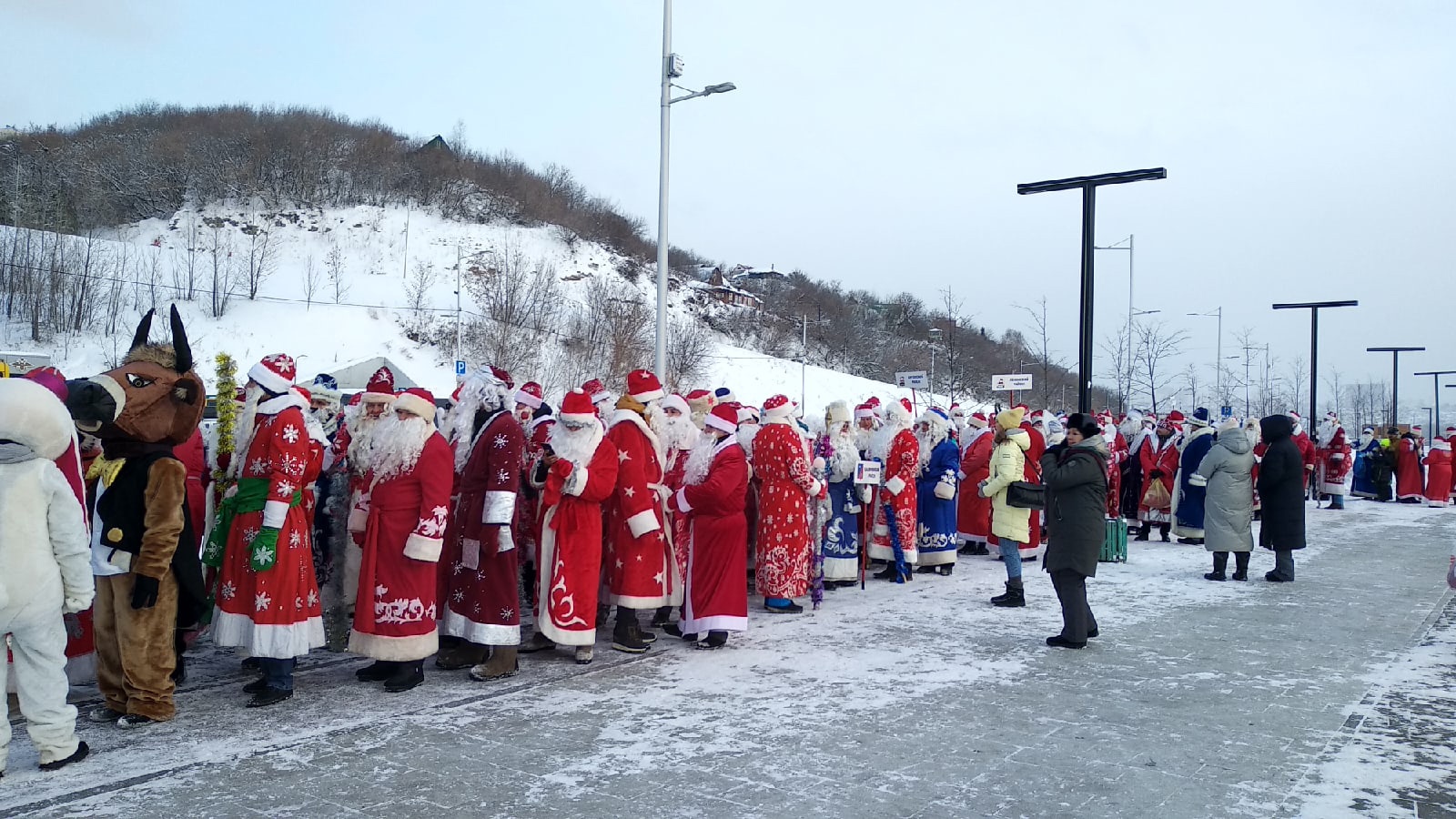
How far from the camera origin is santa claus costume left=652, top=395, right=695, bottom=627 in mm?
8539

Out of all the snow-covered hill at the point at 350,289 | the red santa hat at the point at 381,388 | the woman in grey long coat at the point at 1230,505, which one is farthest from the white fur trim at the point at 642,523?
the snow-covered hill at the point at 350,289

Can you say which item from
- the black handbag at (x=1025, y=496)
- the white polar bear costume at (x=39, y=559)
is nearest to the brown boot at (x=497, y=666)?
the white polar bear costume at (x=39, y=559)

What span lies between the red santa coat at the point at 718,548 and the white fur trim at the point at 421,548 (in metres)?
2.25

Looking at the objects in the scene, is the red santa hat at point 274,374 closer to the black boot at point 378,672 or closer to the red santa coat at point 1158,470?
the black boot at point 378,672

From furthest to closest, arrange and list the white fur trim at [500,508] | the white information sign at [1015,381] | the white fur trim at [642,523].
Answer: the white information sign at [1015,381]
the white fur trim at [642,523]
the white fur trim at [500,508]

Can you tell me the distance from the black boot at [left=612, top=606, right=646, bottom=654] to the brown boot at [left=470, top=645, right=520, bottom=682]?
992mm

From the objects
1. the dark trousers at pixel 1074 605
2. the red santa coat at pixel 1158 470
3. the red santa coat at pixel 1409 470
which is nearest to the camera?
the dark trousers at pixel 1074 605

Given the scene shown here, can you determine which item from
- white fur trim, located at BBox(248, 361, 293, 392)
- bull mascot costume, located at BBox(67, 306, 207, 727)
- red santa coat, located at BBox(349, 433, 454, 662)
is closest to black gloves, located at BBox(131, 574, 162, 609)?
bull mascot costume, located at BBox(67, 306, 207, 727)

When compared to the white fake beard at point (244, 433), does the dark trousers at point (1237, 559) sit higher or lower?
lower

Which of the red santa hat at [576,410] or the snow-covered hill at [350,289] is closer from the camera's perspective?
the red santa hat at [576,410]

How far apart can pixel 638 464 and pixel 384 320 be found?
44520 millimetres

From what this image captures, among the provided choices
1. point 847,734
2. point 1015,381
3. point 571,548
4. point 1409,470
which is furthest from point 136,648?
point 1409,470

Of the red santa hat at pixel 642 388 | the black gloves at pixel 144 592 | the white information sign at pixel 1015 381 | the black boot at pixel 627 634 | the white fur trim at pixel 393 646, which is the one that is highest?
the white information sign at pixel 1015 381

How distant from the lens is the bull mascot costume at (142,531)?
5324mm
